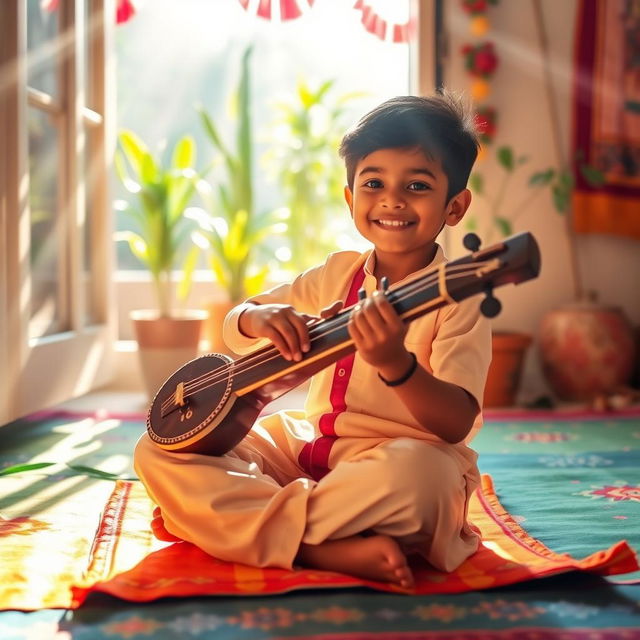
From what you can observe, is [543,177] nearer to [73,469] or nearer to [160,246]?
[160,246]

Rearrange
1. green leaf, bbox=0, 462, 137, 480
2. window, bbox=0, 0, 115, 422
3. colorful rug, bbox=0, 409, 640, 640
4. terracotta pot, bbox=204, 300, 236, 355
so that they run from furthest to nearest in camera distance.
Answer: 1. terracotta pot, bbox=204, 300, 236, 355
2. window, bbox=0, 0, 115, 422
3. green leaf, bbox=0, 462, 137, 480
4. colorful rug, bbox=0, 409, 640, 640

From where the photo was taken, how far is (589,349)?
126 inches

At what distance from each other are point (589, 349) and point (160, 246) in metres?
1.64

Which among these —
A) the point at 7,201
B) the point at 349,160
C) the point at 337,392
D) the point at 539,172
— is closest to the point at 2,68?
the point at 7,201

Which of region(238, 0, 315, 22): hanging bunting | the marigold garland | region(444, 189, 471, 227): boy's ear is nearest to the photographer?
region(444, 189, 471, 227): boy's ear

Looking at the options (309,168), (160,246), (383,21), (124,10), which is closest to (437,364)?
(160,246)

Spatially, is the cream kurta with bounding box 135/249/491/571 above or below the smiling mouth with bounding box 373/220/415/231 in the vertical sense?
below

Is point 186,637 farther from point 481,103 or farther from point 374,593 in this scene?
point 481,103

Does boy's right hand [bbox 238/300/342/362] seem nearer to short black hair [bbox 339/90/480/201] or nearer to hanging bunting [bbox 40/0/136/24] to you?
short black hair [bbox 339/90/480/201]

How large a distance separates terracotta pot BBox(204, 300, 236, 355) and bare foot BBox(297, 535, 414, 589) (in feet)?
7.73

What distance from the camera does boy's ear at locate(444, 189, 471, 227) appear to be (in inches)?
55.1

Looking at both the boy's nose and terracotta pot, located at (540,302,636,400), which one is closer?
the boy's nose

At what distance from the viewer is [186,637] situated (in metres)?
1.01

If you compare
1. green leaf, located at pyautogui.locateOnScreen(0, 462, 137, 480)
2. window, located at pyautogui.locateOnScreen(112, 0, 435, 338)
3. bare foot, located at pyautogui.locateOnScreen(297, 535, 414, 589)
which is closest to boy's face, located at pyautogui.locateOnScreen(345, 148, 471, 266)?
bare foot, located at pyautogui.locateOnScreen(297, 535, 414, 589)
